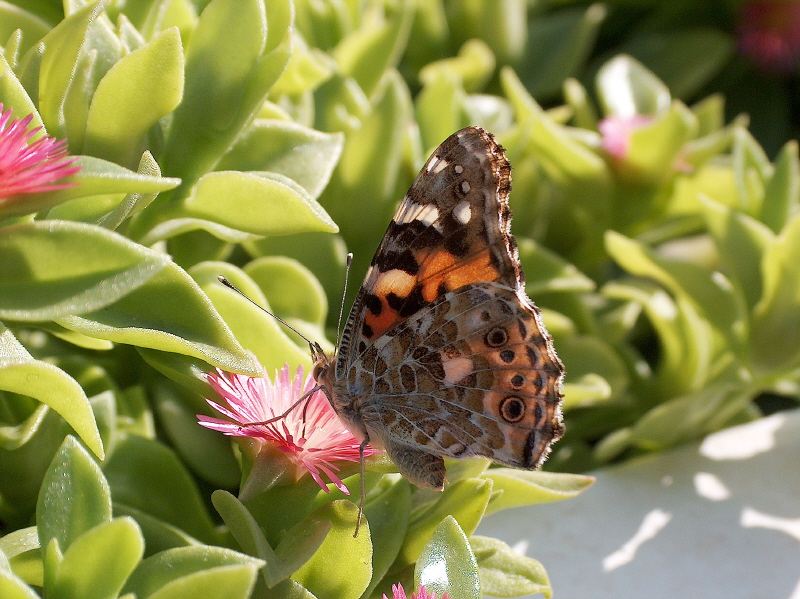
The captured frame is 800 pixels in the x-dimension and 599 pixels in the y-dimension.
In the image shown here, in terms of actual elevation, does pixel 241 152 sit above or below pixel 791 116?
above

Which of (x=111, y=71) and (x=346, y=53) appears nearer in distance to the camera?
(x=111, y=71)

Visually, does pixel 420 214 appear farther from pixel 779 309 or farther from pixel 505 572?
pixel 779 309

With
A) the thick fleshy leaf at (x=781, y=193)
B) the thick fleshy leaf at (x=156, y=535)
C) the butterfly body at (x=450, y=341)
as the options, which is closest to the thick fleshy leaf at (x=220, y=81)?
the butterfly body at (x=450, y=341)

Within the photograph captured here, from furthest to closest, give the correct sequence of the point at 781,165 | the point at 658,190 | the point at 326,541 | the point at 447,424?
the point at 658,190 → the point at 781,165 → the point at 447,424 → the point at 326,541

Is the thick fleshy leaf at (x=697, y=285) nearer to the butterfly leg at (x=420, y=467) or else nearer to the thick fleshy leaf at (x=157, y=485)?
the butterfly leg at (x=420, y=467)

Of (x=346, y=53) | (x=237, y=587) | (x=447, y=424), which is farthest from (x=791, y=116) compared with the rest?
(x=237, y=587)

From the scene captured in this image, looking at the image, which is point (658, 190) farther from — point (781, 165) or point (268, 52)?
point (268, 52)

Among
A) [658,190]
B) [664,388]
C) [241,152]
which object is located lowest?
[664,388]
